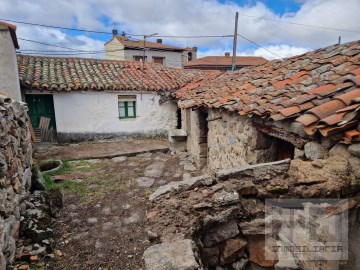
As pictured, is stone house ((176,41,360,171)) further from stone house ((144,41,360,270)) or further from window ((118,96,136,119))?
window ((118,96,136,119))

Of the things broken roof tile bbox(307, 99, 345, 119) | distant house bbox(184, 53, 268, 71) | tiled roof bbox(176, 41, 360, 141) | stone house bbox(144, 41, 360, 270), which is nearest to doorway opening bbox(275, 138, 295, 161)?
tiled roof bbox(176, 41, 360, 141)

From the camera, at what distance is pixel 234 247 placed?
7.66ft

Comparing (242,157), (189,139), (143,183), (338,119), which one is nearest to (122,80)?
(189,139)

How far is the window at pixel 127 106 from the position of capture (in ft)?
37.6

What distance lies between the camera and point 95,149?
31.9 feet

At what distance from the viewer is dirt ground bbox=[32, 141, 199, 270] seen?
3752 millimetres

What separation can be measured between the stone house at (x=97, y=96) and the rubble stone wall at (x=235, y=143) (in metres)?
5.84

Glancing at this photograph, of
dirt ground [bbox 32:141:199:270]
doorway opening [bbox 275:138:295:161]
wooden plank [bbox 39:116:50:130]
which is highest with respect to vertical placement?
wooden plank [bbox 39:116:50:130]

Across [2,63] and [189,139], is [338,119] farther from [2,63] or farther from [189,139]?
[2,63]

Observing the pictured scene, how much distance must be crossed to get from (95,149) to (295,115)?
8.32m

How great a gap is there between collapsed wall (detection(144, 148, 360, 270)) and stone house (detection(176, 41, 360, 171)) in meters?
0.25

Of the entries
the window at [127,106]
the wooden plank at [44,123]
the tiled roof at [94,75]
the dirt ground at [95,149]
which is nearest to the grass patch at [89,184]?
the dirt ground at [95,149]

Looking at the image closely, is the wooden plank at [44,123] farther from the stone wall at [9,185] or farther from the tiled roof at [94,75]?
the stone wall at [9,185]

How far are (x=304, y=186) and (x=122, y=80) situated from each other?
1041 cm
